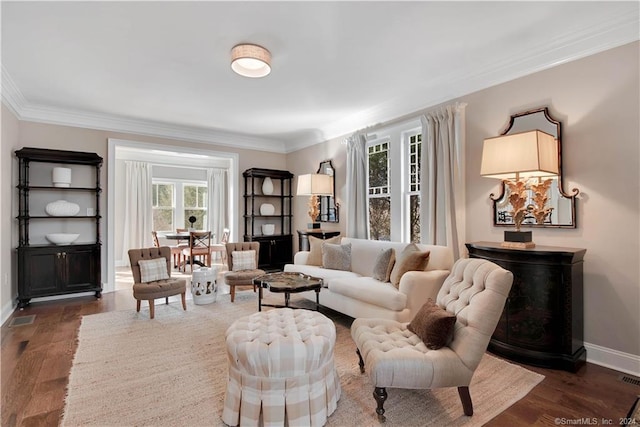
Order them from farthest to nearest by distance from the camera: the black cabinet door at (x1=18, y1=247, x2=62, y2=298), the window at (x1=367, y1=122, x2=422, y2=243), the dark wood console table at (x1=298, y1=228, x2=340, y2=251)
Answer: the dark wood console table at (x1=298, y1=228, x2=340, y2=251), the window at (x1=367, y1=122, x2=422, y2=243), the black cabinet door at (x1=18, y1=247, x2=62, y2=298)

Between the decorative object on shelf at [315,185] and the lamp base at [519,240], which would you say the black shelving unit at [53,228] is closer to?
the decorative object on shelf at [315,185]

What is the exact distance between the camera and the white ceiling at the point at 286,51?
8.23 ft

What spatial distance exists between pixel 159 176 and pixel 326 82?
6.09 metres

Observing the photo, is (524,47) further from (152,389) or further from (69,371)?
(69,371)

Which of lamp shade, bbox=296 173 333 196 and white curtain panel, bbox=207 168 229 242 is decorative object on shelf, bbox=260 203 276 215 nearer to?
lamp shade, bbox=296 173 333 196

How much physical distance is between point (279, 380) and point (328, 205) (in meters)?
4.20

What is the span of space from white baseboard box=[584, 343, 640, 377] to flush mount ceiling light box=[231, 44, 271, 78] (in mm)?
3741

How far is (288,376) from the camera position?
6.07ft

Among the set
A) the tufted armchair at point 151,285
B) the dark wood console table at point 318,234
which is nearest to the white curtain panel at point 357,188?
the dark wood console table at point 318,234

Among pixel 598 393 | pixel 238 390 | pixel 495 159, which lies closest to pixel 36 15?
pixel 238 390

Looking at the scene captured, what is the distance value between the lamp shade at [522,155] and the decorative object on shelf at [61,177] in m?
5.40

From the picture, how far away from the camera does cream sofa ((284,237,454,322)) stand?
3.06 meters

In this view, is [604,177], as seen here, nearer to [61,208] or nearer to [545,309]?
[545,309]

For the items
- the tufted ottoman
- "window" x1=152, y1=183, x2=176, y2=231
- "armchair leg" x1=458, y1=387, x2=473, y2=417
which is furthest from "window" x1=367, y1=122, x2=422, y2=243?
"window" x1=152, y1=183, x2=176, y2=231
